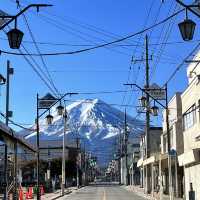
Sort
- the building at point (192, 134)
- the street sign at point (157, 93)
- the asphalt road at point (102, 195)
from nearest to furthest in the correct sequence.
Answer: the building at point (192, 134), the street sign at point (157, 93), the asphalt road at point (102, 195)

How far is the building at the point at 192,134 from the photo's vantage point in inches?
1654

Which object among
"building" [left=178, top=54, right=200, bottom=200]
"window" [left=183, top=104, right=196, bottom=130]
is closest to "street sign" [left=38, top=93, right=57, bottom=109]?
"building" [left=178, top=54, right=200, bottom=200]

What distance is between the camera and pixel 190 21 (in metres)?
16.9

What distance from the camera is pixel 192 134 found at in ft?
165

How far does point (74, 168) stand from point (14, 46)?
121 m

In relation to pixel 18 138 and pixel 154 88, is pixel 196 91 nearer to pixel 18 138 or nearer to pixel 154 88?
pixel 154 88

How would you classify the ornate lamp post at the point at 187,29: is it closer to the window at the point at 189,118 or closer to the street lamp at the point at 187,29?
the street lamp at the point at 187,29

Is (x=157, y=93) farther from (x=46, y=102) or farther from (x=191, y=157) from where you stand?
(x=46, y=102)

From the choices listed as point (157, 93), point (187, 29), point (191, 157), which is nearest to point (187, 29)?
point (187, 29)

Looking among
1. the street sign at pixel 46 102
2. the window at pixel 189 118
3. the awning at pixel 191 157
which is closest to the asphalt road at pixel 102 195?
the window at pixel 189 118

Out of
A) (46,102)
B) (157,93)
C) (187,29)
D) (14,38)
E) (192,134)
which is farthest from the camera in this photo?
(192,134)

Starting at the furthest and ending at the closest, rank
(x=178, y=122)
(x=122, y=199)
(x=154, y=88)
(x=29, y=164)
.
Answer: (x=29, y=164) → (x=178, y=122) → (x=122, y=199) → (x=154, y=88)

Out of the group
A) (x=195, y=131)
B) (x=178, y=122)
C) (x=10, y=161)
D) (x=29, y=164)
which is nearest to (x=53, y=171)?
(x=29, y=164)

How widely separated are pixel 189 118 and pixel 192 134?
9.75ft
